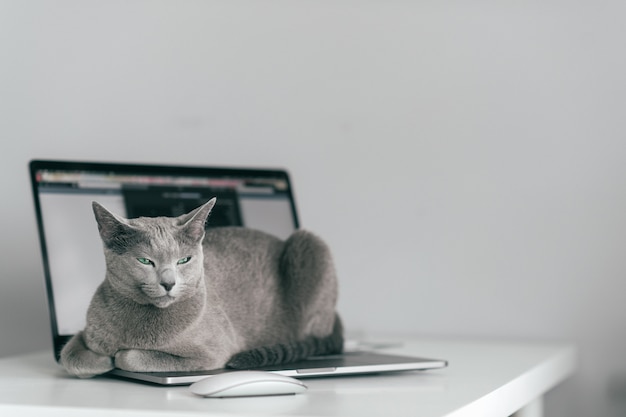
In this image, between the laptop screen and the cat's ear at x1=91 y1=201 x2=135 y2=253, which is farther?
the laptop screen

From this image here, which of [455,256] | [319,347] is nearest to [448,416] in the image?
[319,347]

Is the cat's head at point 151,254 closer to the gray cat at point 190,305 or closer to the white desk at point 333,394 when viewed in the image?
the gray cat at point 190,305

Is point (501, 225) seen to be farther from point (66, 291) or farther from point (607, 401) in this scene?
point (66, 291)

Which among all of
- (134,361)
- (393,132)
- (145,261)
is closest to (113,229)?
(145,261)

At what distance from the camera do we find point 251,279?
1224mm

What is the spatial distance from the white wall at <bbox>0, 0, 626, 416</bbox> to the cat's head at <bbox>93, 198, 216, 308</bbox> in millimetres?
812

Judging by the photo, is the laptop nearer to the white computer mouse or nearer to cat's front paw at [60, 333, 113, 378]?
cat's front paw at [60, 333, 113, 378]

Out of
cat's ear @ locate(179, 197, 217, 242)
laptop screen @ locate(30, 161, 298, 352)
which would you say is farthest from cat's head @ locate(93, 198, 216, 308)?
laptop screen @ locate(30, 161, 298, 352)

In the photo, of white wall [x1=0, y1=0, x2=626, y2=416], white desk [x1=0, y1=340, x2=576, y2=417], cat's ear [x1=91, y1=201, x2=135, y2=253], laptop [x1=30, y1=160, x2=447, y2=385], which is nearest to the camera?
white desk [x1=0, y1=340, x2=576, y2=417]

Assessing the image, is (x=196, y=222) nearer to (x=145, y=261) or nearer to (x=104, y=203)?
(x=145, y=261)

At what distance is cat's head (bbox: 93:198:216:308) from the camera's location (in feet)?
3.22

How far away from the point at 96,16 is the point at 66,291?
809 millimetres

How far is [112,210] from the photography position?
133 centimetres

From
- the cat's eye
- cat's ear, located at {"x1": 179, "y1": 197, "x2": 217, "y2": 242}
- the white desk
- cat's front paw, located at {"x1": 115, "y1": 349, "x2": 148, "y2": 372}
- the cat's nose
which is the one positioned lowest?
the white desk
